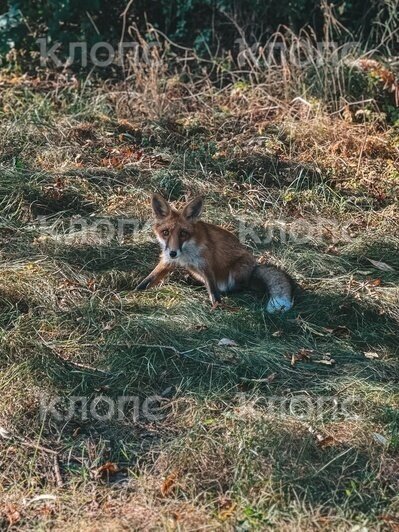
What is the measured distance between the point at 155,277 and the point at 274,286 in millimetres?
924

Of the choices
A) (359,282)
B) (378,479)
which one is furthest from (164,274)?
(378,479)

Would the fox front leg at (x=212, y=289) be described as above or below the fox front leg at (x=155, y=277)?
below

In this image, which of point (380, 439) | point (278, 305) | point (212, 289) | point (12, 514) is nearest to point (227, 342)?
point (278, 305)

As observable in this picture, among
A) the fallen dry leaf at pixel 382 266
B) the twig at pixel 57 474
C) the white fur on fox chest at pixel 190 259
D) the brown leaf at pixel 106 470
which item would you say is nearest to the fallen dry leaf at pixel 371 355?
the fallen dry leaf at pixel 382 266

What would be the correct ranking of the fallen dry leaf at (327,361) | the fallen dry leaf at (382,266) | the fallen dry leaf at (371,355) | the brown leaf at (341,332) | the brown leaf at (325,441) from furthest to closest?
the fallen dry leaf at (382,266) < the brown leaf at (341,332) < the fallen dry leaf at (371,355) < the fallen dry leaf at (327,361) < the brown leaf at (325,441)

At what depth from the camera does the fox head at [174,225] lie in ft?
22.9

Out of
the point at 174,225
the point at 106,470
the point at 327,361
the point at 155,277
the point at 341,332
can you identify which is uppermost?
the point at 174,225

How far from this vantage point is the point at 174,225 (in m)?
7.03

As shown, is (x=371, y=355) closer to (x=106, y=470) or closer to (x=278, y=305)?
(x=278, y=305)

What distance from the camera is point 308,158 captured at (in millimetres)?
9164

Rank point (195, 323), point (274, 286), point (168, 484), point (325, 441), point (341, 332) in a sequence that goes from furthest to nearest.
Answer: point (274, 286) < point (341, 332) < point (195, 323) < point (325, 441) < point (168, 484)

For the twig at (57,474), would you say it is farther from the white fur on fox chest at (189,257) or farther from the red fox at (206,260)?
the white fur on fox chest at (189,257)

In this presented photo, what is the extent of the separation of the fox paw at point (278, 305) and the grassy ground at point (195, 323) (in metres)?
0.10

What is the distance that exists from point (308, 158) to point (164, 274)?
2738 mm
